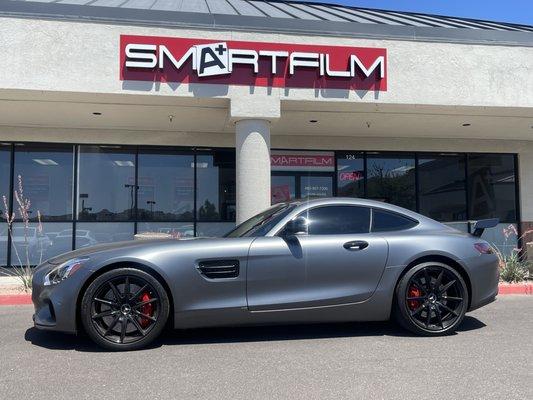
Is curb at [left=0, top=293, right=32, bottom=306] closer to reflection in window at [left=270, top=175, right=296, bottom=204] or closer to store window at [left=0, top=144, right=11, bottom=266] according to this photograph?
store window at [left=0, top=144, right=11, bottom=266]

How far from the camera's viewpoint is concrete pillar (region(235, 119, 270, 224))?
9.29 metres

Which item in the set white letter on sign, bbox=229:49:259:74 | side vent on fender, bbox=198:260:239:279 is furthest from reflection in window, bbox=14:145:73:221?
side vent on fender, bbox=198:260:239:279

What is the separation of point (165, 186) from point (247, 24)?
15.5 feet

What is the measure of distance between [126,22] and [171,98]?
1.51m

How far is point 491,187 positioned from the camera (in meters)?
13.8

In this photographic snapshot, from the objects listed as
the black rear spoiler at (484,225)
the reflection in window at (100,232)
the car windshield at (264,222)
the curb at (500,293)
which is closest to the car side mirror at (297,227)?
the car windshield at (264,222)

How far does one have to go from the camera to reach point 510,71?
10039mm

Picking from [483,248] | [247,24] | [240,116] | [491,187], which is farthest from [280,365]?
[491,187]

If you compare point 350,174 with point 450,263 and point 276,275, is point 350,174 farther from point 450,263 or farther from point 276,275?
point 276,275

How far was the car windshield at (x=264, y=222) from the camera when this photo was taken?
17.4 ft

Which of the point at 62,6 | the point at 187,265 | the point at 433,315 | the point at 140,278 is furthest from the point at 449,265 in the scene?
the point at 62,6

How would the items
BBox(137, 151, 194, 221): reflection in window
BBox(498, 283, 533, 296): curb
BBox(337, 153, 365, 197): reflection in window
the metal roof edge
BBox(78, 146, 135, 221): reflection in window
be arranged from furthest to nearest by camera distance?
BBox(337, 153, 365, 197): reflection in window < BBox(137, 151, 194, 221): reflection in window < BBox(78, 146, 135, 221): reflection in window < the metal roof edge < BBox(498, 283, 533, 296): curb

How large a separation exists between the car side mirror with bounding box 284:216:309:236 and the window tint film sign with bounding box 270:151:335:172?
743 cm

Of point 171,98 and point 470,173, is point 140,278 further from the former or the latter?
point 470,173
